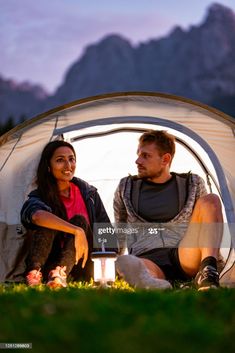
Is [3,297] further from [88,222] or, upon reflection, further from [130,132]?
[130,132]

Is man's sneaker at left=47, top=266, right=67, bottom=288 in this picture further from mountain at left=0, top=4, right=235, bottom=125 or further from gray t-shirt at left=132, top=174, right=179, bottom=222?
mountain at left=0, top=4, right=235, bottom=125

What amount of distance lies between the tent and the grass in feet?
7.60

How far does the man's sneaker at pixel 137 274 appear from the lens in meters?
4.24

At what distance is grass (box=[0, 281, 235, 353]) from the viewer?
2.11 m

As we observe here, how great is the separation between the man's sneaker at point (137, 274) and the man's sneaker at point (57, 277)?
0.35 m

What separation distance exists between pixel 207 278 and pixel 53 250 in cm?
118

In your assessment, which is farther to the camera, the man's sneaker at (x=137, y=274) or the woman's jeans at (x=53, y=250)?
the woman's jeans at (x=53, y=250)

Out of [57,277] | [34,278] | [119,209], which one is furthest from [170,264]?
[34,278]

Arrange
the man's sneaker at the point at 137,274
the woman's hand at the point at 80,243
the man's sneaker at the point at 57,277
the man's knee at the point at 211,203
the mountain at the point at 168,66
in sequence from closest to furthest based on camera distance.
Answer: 1. the man's sneaker at the point at 137,274
2. the man's sneaker at the point at 57,277
3. the man's knee at the point at 211,203
4. the woman's hand at the point at 80,243
5. the mountain at the point at 168,66

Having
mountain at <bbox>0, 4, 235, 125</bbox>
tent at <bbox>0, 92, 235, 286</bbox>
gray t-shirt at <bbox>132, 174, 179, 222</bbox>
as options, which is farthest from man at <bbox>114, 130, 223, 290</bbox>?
mountain at <bbox>0, 4, 235, 125</bbox>

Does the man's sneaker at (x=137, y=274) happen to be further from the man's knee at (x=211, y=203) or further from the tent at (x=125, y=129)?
the tent at (x=125, y=129)

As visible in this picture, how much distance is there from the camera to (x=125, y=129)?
5.88 metres

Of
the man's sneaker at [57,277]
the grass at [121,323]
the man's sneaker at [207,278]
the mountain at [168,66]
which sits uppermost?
the mountain at [168,66]

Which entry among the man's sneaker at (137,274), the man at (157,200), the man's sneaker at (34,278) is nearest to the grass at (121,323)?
the man's sneaker at (137,274)
